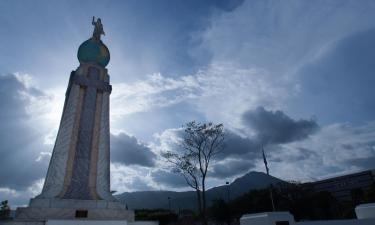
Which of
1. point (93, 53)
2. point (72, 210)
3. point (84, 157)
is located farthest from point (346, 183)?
point (72, 210)

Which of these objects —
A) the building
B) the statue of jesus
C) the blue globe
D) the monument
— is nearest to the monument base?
the monument

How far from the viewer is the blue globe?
2297 cm

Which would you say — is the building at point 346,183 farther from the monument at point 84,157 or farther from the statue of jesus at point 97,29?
the statue of jesus at point 97,29

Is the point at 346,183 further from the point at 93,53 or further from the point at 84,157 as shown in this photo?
the point at 93,53

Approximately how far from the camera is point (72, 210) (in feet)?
53.3

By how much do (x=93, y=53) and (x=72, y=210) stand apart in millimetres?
13277

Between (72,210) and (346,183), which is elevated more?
(346,183)

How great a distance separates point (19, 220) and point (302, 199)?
43006 millimetres

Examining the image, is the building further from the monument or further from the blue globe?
the blue globe

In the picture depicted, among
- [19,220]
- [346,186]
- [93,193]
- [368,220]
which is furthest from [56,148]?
[346,186]

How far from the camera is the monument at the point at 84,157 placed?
16219mm

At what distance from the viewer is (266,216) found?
1167 centimetres

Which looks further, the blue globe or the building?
the building

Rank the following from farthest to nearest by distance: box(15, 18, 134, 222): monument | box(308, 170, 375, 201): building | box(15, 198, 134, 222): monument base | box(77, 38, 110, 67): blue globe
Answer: box(308, 170, 375, 201): building
box(77, 38, 110, 67): blue globe
box(15, 18, 134, 222): monument
box(15, 198, 134, 222): monument base
